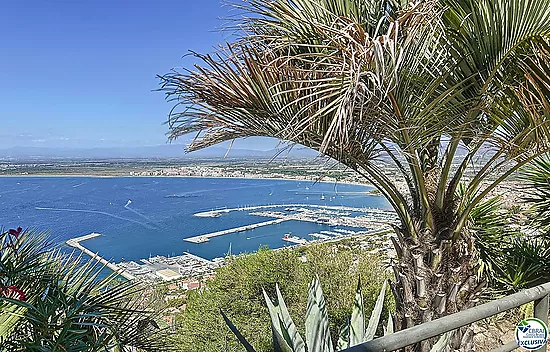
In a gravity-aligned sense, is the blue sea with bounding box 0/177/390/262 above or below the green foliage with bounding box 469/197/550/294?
below

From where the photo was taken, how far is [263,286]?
10.6 meters

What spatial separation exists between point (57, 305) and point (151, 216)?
22657 mm

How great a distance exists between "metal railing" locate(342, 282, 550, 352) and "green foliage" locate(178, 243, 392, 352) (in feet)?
26.4

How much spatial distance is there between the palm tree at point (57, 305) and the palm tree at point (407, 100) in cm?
94

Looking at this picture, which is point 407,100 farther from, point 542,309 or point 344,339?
point 344,339

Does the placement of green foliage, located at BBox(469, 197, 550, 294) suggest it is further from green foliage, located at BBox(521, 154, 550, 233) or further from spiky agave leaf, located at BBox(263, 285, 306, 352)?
spiky agave leaf, located at BBox(263, 285, 306, 352)

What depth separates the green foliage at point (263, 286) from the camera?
970cm

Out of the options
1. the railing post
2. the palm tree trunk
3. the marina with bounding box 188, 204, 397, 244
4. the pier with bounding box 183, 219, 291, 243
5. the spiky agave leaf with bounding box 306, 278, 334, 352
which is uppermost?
the railing post

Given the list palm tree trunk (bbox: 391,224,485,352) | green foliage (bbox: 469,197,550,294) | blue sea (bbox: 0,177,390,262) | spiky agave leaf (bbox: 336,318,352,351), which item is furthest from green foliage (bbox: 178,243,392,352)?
palm tree trunk (bbox: 391,224,485,352)

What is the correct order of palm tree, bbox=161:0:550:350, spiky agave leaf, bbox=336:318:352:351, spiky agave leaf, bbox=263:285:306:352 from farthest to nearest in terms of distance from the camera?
1. spiky agave leaf, bbox=336:318:352:351
2. spiky agave leaf, bbox=263:285:306:352
3. palm tree, bbox=161:0:550:350

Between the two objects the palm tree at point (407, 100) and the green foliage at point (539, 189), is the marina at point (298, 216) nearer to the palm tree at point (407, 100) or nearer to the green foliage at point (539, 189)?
the green foliage at point (539, 189)

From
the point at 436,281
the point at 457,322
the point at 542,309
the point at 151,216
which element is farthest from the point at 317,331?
the point at 151,216

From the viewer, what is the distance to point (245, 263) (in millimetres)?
11070

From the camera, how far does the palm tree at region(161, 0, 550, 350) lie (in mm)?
1565
